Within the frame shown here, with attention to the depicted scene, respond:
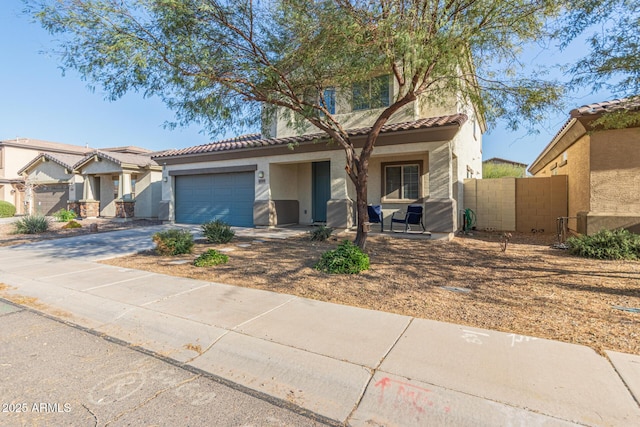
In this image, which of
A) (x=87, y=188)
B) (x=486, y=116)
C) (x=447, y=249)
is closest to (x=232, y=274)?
(x=447, y=249)

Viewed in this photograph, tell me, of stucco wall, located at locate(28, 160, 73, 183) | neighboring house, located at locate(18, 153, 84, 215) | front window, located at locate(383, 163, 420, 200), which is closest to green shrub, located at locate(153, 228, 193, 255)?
front window, located at locate(383, 163, 420, 200)

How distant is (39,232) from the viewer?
45.9 feet

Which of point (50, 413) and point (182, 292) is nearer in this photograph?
point (50, 413)

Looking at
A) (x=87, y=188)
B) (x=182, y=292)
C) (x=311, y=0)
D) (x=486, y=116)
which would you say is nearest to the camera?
(x=182, y=292)

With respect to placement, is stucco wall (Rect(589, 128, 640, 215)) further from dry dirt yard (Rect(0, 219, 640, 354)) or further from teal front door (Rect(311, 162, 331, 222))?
teal front door (Rect(311, 162, 331, 222))

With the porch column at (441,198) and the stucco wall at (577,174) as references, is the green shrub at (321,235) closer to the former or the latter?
the porch column at (441,198)

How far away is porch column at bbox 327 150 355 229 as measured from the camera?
12.4 meters

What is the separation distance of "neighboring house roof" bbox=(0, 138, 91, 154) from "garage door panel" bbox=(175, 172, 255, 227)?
27119mm

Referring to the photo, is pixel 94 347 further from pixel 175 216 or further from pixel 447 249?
pixel 175 216

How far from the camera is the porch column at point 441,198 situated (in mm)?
10844

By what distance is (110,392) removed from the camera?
2.95 metres

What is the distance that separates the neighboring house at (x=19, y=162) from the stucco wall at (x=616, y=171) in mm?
30156

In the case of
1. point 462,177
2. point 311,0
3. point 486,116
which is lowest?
point 462,177

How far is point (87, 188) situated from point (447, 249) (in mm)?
22403
